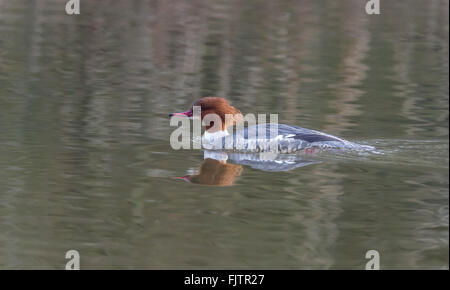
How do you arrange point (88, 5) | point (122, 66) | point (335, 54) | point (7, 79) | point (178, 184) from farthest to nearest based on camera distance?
point (88, 5)
point (335, 54)
point (122, 66)
point (7, 79)
point (178, 184)

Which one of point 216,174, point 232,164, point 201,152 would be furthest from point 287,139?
point 216,174

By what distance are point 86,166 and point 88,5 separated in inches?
603

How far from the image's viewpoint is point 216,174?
337 inches

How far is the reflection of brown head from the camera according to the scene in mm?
8234

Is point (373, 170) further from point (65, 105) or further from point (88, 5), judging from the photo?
point (88, 5)

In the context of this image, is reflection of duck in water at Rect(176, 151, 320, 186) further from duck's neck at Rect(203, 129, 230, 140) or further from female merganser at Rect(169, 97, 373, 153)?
duck's neck at Rect(203, 129, 230, 140)

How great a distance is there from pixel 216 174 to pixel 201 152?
110cm

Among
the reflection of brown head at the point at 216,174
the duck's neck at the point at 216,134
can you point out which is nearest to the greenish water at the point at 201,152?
the reflection of brown head at the point at 216,174

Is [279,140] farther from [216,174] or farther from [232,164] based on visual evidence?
[216,174]

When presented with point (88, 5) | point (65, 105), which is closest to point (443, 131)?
point (65, 105)

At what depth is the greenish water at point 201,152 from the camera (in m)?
6.42

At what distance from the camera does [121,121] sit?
1071cm

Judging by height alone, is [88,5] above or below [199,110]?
above

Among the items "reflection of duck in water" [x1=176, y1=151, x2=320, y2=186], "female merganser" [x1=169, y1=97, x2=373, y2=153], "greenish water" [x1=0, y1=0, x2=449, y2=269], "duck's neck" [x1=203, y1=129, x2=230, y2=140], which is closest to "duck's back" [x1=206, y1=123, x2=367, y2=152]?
"female merganser" [x1=169, y1=97, x2=373, y2=153]
